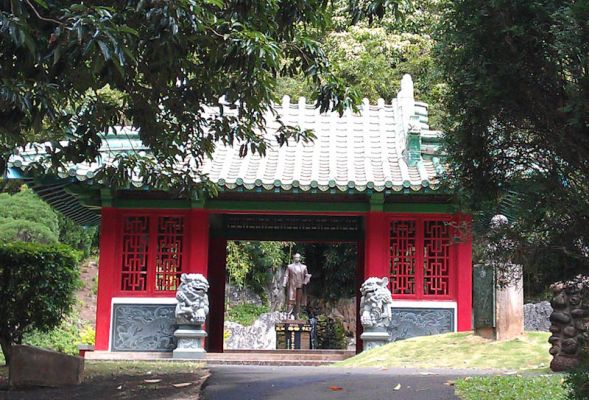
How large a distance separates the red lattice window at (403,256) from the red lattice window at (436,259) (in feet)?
0.72

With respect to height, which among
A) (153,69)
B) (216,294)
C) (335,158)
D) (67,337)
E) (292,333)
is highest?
(335,158)

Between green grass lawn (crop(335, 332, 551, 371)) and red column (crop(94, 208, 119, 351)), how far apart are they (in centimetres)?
437

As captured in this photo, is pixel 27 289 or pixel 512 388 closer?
pixel 512 388

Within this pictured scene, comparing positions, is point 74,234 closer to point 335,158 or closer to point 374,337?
point 335,158

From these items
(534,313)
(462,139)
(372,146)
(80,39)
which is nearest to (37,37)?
(80,39)

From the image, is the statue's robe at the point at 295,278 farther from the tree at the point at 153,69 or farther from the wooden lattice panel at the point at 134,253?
the tree at the point at 153,69

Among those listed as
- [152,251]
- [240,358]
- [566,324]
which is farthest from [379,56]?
[566,324]

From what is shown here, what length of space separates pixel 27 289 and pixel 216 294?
8.13 meters

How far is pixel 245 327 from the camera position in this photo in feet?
87.9

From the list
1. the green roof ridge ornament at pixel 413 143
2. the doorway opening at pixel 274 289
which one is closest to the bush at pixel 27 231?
the doorway opening at pixel 274 289

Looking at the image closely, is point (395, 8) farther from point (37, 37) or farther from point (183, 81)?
point (37, 37)

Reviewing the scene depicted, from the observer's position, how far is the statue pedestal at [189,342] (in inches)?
490

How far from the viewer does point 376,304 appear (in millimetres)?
12758

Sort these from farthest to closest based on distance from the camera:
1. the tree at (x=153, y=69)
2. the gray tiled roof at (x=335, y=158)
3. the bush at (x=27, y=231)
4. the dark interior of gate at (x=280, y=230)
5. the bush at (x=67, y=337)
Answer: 1. the bush at (x=27, y=231)
2. the bush at (x=67, y=337)
3. the dark interior of gate at (x=280, y=230)
4. the gray tiled roof at (x=335, y=158)
5. the tree at (x=153, y=69)
